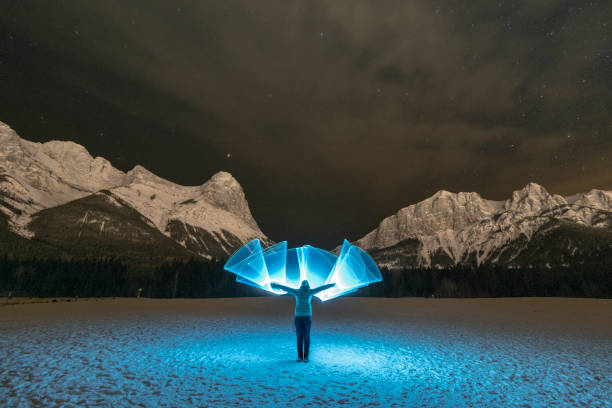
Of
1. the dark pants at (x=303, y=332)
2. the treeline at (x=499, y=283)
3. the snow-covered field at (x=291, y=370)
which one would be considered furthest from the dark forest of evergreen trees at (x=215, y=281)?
the dark pants at (x=303, y=332)

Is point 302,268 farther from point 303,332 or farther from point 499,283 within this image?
point 499,283

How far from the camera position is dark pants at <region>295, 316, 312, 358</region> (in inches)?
508

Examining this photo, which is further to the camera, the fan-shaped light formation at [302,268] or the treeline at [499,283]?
the treeline at [499,283]

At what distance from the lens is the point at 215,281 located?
106312 mm

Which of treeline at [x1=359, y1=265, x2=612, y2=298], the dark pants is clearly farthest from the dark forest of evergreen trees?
the dark pants

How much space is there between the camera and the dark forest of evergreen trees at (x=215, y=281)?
88.0 meters

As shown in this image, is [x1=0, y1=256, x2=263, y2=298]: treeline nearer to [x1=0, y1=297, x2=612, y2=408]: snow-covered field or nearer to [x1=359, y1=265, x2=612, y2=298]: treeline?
[x1=359, y1=265, x2=612, y2=298]: treeline

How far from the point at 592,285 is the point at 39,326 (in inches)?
4804

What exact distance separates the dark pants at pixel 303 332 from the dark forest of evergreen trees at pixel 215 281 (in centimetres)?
9348

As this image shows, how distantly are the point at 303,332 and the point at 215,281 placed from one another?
99130 mm

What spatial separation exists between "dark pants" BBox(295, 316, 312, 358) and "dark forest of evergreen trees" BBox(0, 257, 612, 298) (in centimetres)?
9348

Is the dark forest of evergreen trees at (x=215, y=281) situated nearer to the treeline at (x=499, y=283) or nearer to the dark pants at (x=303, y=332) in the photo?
the treeline at (x=499, y=283)

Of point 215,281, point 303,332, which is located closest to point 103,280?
point 215,281

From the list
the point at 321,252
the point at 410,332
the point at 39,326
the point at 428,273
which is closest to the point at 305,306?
the point at 321,252
